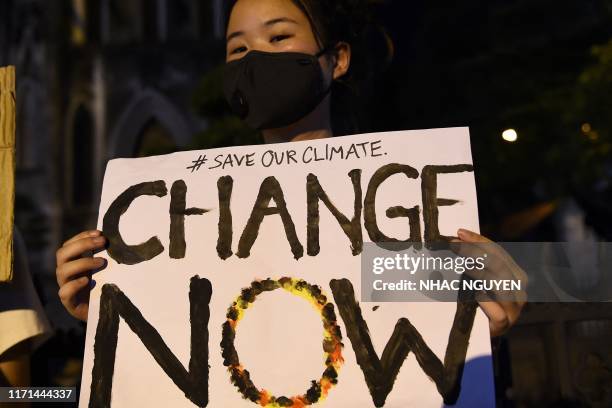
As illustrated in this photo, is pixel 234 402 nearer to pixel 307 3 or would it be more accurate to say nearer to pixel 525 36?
pixel 307 3

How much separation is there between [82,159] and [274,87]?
17715 mm

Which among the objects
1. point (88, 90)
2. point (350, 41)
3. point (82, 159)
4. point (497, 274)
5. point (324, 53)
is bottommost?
point (497, 274)

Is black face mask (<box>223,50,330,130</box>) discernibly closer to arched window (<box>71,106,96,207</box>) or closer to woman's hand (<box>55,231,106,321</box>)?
woman's hand (<box>55,231,106,321</box>)

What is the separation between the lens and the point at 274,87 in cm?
243

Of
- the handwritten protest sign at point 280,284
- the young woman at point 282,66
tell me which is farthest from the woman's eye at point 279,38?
the handwritten protest sign at point 280,284

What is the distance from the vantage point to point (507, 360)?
251 centimetres

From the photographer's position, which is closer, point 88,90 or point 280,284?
point 280,284

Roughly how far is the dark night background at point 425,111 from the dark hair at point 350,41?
0.48ft

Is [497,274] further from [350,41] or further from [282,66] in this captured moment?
[350,41]

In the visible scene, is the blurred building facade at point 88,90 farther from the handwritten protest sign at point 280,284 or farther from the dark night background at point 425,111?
the handwritten protest sign at point 280,284

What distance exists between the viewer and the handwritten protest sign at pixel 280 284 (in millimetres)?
1970

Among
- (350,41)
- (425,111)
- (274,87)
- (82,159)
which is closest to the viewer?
(274,87)

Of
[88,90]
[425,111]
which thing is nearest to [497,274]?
[425,111]

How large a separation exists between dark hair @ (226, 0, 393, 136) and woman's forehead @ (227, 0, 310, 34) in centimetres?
2
